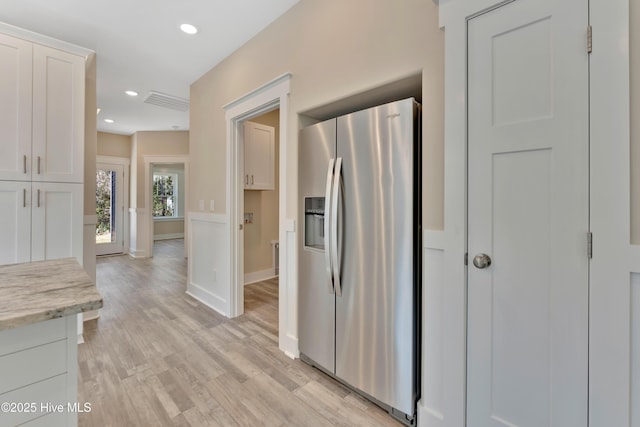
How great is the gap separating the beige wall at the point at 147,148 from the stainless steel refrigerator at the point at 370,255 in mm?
5423

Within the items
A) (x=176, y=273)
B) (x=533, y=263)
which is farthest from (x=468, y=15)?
(x=176, y=273)

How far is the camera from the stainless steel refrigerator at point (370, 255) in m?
1.57

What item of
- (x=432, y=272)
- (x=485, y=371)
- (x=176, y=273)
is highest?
(x=432, y=272)

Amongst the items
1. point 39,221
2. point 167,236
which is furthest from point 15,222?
point 167,236

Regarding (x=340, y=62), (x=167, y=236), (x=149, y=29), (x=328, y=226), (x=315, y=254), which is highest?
(x=149, y=29)

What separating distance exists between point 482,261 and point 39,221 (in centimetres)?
324

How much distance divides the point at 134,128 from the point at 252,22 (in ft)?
15.9

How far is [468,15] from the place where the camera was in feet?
4.38

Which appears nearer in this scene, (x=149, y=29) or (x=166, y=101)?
(x=149, y=29)

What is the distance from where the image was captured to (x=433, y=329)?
1.49 m

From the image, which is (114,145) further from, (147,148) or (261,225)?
(261,225)

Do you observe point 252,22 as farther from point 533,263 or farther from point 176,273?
point 176,273

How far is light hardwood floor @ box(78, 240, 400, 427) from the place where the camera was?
1.64m

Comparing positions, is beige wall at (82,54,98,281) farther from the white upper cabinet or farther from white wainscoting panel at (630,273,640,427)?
white wainscoting panel at (630,273,640,427)
